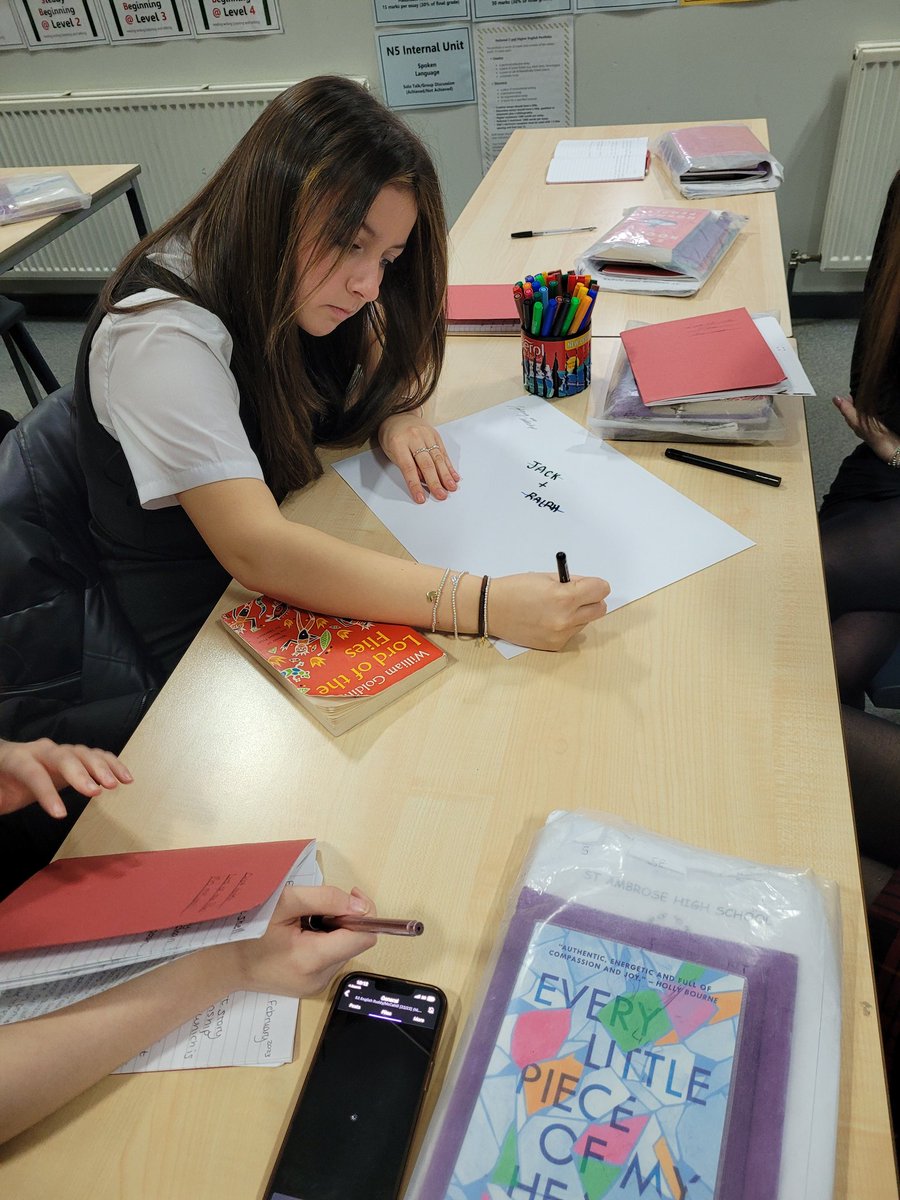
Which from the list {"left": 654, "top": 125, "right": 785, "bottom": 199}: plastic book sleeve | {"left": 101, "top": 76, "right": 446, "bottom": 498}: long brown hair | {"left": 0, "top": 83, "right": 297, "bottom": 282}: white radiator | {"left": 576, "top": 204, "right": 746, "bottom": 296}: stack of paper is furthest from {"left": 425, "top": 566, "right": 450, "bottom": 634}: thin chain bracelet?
{"left": 0, "top": 83, "right": 297, "bottom": 282}: white radiator

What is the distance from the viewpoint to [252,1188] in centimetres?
47

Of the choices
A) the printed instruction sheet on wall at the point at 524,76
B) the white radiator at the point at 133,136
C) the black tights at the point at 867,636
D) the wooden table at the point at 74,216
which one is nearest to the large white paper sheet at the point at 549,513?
the black tights at the point at 867,636

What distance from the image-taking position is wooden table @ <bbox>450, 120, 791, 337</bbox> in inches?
52.3

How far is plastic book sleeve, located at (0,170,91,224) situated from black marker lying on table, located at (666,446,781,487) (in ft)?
6.40

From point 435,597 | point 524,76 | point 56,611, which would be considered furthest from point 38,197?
point 435,597

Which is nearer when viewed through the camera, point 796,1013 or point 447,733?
point 796,1013

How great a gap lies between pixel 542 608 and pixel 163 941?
0.42 m

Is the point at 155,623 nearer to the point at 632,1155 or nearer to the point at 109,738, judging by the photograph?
the point at 109,738

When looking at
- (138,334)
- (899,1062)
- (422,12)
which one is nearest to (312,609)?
(138,334)

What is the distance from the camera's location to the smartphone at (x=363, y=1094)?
1.54ft

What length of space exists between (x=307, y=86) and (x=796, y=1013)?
96 centimetres

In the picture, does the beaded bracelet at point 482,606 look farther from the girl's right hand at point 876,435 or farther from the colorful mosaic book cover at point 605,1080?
the girl's right hand at point 876,435

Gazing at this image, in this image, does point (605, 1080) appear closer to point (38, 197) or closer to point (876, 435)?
point (876, 435)

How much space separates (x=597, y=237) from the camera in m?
1.55
